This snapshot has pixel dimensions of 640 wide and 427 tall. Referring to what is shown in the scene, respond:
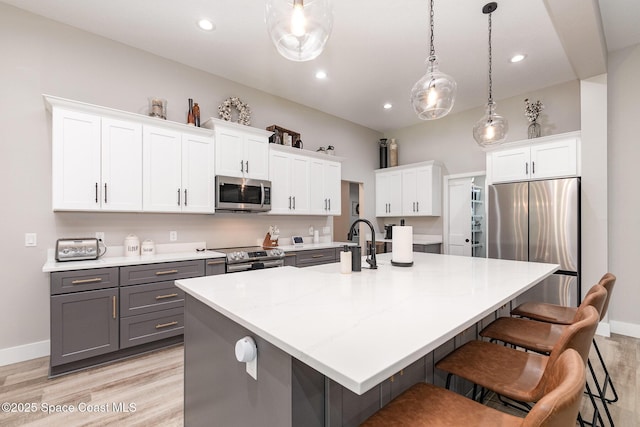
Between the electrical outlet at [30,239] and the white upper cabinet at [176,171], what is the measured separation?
0.95 metres

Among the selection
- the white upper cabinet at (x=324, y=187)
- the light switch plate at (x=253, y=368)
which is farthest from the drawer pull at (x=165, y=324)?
the white upper cabinet at (x=324, y=187)

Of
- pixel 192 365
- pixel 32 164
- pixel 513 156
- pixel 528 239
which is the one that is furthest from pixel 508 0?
pixel 32 164

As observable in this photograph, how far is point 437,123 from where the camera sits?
5578 millimetres

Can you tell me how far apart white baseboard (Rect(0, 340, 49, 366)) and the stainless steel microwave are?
6.86 feet

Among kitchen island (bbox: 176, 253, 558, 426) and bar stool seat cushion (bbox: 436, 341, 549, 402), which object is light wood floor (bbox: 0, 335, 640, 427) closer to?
kitchen island (bbox: 176, 253, 558, 426)

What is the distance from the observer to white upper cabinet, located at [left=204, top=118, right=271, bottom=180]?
3.59 metres

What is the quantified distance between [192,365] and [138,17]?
124 inches

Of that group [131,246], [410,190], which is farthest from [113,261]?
[410,190]

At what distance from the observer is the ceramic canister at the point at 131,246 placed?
314 cm

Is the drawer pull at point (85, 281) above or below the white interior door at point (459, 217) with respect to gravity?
below

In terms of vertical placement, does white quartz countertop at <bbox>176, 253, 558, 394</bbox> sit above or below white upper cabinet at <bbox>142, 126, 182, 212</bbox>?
below

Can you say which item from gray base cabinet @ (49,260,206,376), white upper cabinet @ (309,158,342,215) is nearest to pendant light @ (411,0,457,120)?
white upper cabinet @ (309,158,342,215)

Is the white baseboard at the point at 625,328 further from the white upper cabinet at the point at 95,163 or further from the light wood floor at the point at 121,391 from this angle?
the white upper cabinet at the point at 95,163

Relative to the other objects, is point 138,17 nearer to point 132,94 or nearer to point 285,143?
point 132,94
